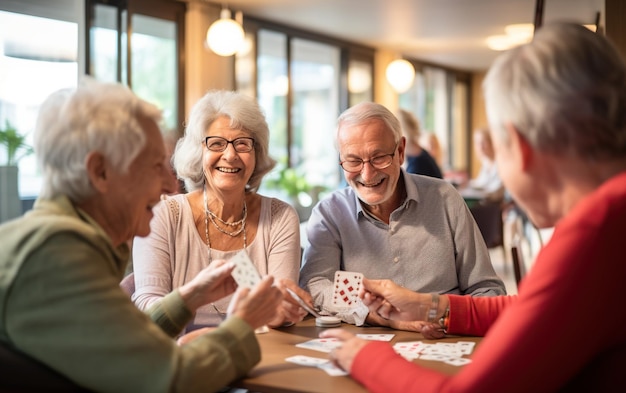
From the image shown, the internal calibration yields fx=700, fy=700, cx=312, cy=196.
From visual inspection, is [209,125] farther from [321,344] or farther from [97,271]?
[97,271]

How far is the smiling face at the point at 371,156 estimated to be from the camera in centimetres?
266

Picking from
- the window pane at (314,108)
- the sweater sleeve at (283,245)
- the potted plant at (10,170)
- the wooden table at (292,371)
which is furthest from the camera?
the window pane at (314,108)

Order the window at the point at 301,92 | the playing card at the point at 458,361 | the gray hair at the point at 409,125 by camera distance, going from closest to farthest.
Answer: the playing card at the point at 458,361
the gray hair at the point at 409,125
the window at the point at 301,92

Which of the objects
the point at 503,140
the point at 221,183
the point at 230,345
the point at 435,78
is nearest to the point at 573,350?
the point at 503,140

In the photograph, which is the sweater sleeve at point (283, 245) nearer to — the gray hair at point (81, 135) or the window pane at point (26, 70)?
the gray hair at point (81, 135)

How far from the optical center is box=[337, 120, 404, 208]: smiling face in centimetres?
266

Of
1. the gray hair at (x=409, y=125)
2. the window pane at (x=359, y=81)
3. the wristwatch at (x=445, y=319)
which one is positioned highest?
the window pane at (x=359, y=81)

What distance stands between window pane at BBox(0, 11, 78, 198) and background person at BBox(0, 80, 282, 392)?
3855 millimetres

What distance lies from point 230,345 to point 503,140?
74 centimetres

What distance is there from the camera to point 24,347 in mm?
1342

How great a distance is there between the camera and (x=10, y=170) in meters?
5.25

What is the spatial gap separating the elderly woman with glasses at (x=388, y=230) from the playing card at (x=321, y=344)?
51 cm

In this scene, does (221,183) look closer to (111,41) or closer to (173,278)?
(173,278)

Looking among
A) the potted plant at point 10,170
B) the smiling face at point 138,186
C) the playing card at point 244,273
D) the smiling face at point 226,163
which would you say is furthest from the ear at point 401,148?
the potted plant at point 10,170
